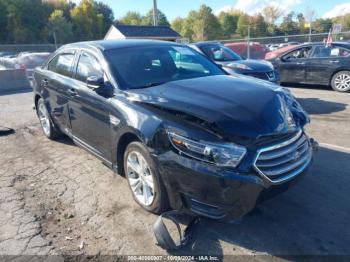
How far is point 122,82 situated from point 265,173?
6.41ft

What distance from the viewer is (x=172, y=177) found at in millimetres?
2869

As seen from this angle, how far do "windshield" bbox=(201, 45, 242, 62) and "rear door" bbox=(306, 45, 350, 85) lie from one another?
8.72 ft

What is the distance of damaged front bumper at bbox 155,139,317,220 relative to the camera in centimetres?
259

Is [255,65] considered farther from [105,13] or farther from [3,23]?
[105,13]

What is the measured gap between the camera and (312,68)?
32.6ft

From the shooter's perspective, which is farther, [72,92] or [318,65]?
[318,65]

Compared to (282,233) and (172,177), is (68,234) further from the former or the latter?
(282,233)

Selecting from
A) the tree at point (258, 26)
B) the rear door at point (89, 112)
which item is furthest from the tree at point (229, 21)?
the rear door at point (89, 112)

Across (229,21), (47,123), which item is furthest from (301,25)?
(47,123)

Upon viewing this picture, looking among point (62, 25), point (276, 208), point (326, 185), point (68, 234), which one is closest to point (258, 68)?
point (326, 185)

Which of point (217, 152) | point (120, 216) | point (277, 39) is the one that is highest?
point (277, 39)

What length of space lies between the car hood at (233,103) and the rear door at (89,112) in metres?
0.55

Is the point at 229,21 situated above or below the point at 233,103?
above

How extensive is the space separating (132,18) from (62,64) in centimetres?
11286
